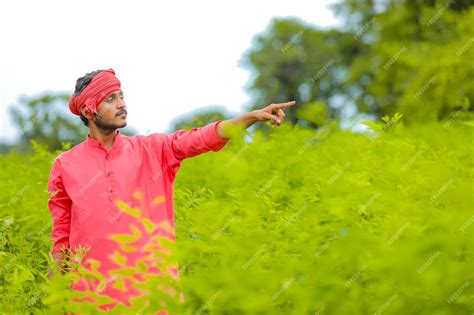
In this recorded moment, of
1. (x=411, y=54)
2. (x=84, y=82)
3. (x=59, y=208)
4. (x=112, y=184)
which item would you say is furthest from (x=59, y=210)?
(x=411, y=54)

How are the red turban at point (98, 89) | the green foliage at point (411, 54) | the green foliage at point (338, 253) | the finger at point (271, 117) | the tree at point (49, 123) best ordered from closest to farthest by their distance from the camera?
the green foliage at point (338, 253) → the finger at point (271, 117) → the red turban at point (98, 89) → the green foliage at point (411, 54) → the tree at point (49, 123)

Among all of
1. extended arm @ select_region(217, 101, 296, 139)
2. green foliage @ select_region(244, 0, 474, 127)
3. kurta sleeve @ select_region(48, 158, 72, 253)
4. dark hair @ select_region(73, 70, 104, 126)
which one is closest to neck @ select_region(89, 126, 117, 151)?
dark hair @ select_region(73, 70, 104, 126)

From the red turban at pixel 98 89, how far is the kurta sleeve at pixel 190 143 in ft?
1.40

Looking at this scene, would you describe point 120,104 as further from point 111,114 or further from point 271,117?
point 271,117

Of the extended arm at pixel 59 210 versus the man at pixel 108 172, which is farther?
the extended arm at pixel 59 210

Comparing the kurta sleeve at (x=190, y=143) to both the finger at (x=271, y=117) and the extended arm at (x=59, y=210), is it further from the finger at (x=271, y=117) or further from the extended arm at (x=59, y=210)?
the extended arm at (x=59, y=210)

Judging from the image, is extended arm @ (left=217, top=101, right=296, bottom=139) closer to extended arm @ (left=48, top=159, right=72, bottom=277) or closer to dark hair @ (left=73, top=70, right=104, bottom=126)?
dark hair @ (left=73, top=70, right=104, bottom=126)

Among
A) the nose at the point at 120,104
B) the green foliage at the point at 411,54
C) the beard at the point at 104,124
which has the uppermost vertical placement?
the green foliage at the point at 411,54

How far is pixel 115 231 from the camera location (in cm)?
494

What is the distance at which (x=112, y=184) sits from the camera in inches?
197

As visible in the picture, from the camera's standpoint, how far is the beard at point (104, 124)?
500 centimetres

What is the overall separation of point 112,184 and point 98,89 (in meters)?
0.55

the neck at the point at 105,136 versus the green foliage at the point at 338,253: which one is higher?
the neck at the point at 105,136

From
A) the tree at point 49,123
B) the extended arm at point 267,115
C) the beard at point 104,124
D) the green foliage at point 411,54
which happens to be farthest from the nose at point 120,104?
the tree at point 49,123
